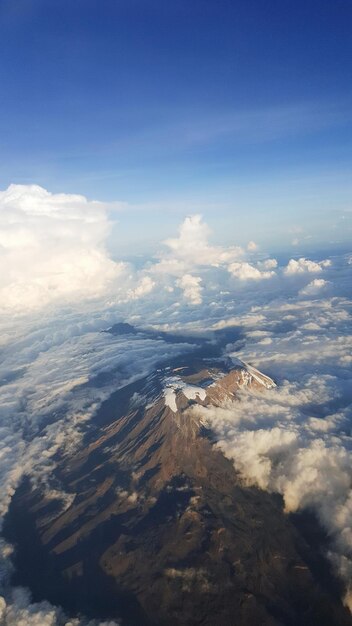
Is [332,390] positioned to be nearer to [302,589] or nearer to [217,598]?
[302,589]

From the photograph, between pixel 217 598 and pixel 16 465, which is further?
pixel 16 465

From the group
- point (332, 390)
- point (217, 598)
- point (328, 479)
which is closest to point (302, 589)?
point (217, 598)

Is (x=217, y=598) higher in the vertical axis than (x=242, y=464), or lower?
lower

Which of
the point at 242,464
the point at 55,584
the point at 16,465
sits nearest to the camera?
the point at 55,584

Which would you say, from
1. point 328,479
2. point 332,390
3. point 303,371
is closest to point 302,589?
point 328,479

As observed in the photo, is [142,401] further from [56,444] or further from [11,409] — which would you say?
[11,409]

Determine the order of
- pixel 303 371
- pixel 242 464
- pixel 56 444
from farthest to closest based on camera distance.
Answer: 1. pixel 303 371
2. pixel 56 444
3. pixel 242 464
